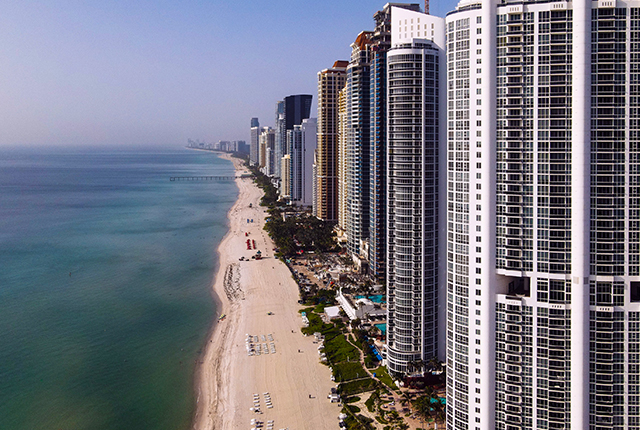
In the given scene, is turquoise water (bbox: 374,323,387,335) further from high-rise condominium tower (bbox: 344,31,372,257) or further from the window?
the window

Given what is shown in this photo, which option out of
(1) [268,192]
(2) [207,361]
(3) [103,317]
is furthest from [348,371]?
(1) [268,192]

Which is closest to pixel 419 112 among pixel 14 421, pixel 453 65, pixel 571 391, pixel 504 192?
pixel 453 65

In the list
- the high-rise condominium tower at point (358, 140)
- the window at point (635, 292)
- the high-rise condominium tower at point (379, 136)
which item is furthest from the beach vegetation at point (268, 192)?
the window at point (635, 292)

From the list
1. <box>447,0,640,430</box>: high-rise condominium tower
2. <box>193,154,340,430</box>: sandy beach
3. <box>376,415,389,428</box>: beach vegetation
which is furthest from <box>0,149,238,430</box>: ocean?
<box>447,0,640,430</box>: high-rise condominium tower

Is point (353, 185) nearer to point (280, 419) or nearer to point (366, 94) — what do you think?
point (366, 94)

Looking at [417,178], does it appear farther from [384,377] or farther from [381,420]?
[381,420]
